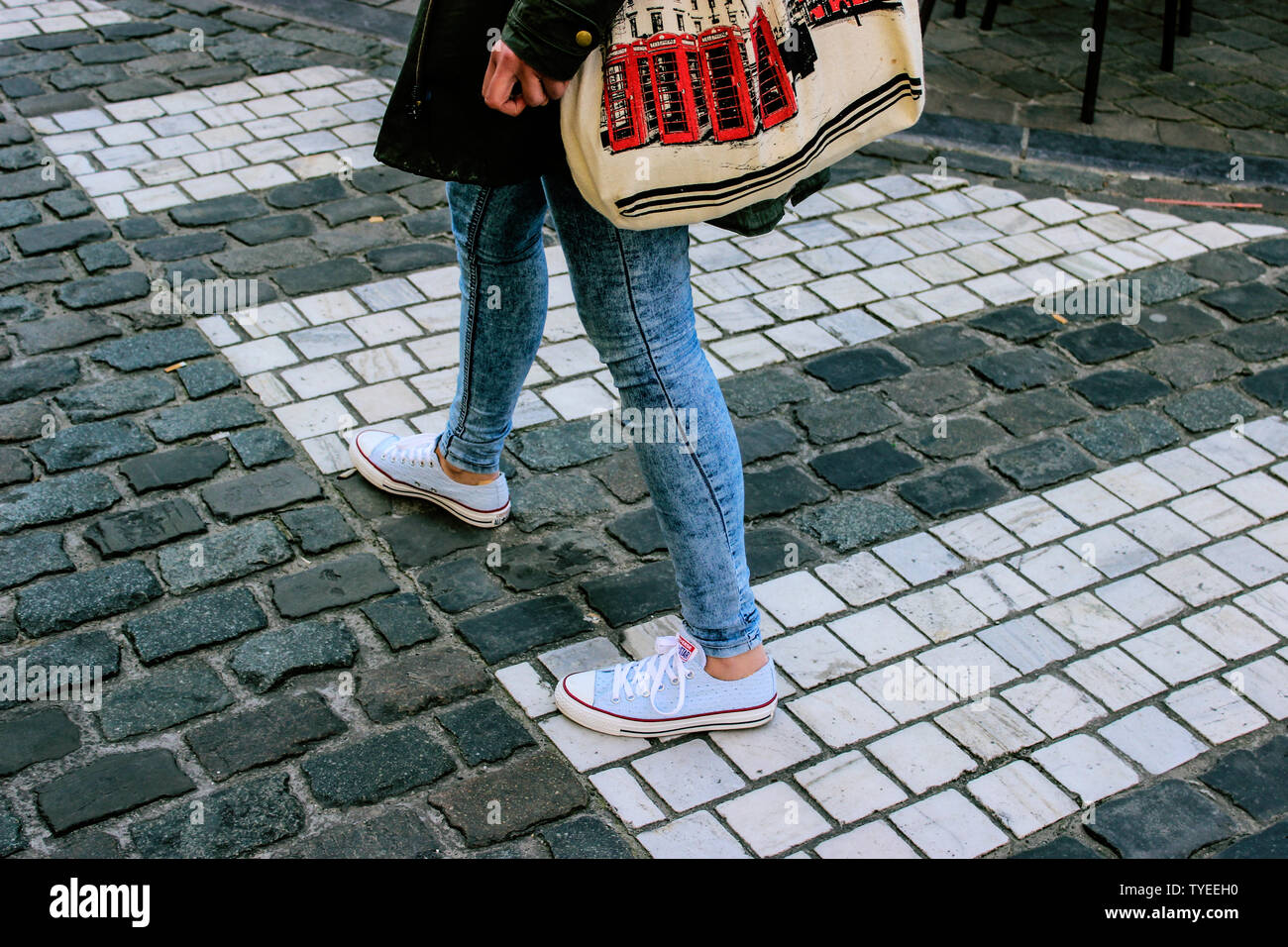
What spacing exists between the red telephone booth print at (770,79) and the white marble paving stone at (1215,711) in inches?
63.5

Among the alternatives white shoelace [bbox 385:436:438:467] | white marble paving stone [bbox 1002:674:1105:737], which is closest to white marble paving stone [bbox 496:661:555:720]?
white shoelace [bbox 385:436:438:467]

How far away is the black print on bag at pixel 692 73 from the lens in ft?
6.89

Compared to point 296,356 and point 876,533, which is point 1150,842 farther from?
point 296,356

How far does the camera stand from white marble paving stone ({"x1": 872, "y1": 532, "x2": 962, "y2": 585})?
3.29 m

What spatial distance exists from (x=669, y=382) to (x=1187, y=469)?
1.92 metres

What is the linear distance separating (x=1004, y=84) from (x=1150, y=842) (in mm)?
4561

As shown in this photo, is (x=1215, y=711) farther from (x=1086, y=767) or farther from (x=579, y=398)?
(x=579, y=398)

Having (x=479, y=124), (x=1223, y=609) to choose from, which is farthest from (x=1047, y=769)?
(x=479, y=124)

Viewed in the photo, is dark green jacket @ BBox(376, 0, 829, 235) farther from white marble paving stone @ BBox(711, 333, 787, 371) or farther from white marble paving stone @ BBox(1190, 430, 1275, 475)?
white marble paving stone @ BBox(1190, 430, 1275, 475)

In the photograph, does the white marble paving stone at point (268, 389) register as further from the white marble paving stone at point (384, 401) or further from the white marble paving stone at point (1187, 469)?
the white marble paving stone at point (1187, 469)

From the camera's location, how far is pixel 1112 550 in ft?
11.1

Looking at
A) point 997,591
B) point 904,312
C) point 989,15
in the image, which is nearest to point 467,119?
point 997,591

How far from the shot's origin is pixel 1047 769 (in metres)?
2.75

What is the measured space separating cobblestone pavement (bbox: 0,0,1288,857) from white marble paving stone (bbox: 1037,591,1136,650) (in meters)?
0.01
